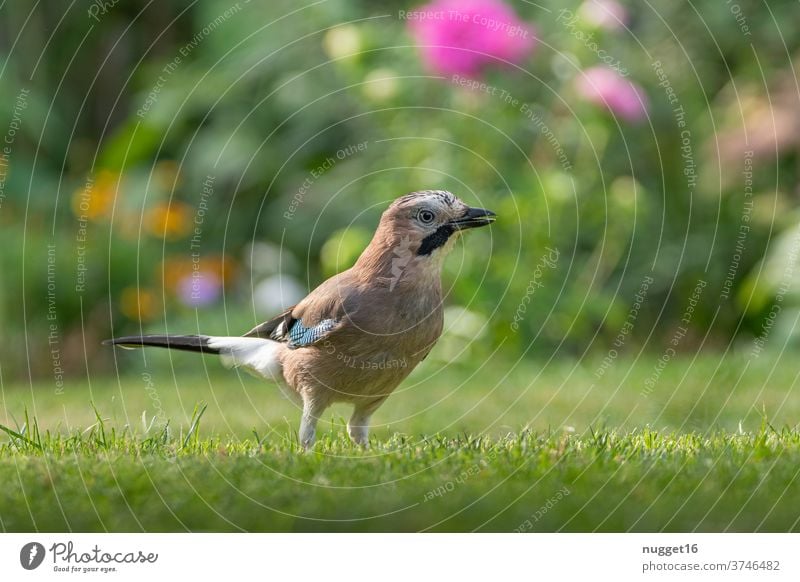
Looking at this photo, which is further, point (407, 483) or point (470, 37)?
point (470, 37)

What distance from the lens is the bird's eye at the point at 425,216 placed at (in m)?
4.80

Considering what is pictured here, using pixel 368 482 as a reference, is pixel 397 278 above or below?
above

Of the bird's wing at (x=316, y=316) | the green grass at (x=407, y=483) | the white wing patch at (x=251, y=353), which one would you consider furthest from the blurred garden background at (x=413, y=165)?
the green grass at (x=407, y=483)

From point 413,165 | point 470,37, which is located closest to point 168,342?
point 413,165

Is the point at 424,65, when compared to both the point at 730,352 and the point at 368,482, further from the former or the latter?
the point at 368,482

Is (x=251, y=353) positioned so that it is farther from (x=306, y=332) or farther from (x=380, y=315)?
(x=380, y=315)

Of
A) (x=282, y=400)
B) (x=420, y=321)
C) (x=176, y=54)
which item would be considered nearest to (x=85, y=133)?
(x=176, y=54)

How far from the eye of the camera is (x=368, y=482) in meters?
4.12

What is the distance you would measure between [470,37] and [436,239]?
333 cm

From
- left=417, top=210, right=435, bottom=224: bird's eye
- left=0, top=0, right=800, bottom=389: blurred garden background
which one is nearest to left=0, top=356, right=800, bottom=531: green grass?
left=417, top=210, right=435, bottom=224: bird's eye

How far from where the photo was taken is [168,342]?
5.26 meters

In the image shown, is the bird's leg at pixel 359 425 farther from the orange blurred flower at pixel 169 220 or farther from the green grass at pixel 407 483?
the orange blurred flower at pixel 169 220
